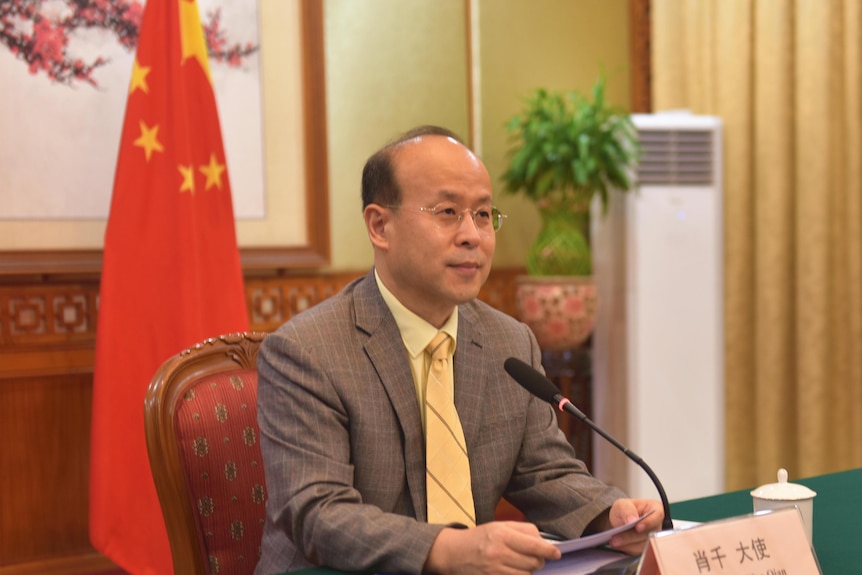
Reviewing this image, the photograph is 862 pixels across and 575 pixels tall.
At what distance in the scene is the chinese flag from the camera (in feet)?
9.87

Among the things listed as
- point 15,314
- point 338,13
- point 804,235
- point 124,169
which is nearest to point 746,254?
point 804,235

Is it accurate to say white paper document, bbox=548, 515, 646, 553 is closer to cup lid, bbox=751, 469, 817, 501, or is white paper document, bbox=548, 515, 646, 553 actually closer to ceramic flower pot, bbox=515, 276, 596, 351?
cup lid, bbox=751, 469, 817, 501

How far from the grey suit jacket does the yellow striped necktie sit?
2 centimetres

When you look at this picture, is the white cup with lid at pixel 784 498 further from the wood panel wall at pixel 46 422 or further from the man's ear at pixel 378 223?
the wood panel wall at pixel 46 422

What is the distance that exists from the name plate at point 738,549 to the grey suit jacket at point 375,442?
1.16 ft

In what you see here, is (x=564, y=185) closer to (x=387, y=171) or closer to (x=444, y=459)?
(x=387, y=171)

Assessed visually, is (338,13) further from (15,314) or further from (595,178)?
(15,314)

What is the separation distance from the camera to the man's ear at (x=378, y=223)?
68.0 inches

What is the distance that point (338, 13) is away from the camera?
3.87 meters

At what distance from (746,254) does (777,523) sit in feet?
11.0

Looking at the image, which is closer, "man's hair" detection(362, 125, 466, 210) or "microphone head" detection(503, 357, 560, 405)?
"microphone head" detection(503, 357, 560, 405)

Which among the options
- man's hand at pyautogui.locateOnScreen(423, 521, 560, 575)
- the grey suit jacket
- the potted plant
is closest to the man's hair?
the grey suit jacket

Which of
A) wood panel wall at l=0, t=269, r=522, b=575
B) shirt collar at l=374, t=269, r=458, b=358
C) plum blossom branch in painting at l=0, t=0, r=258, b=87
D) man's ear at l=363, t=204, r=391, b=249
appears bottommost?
wood panel wall at l=0, t=269, r=522, b=575

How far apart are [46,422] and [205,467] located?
1844 millimetres
